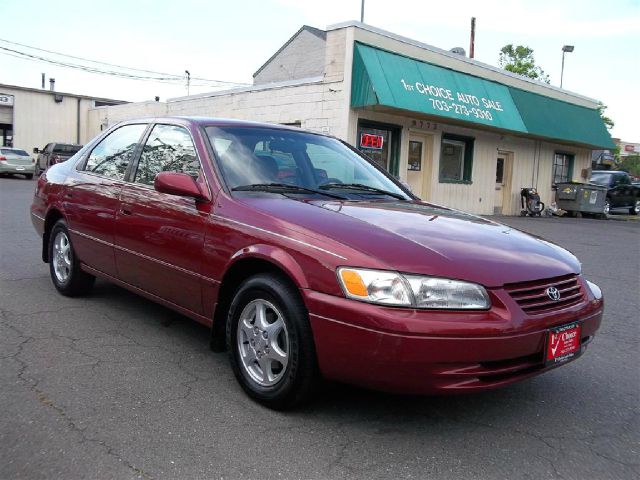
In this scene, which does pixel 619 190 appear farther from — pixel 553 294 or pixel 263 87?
pixel 553 294

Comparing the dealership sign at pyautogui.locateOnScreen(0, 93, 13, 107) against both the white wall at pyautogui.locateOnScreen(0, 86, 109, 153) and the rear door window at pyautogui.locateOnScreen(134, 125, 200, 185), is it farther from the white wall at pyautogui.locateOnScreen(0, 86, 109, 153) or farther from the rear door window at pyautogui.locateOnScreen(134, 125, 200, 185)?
the rear door window at pyautogui.locateOnScreen(134, 125, 200, 185)

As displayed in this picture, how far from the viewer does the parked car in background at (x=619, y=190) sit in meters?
25.1

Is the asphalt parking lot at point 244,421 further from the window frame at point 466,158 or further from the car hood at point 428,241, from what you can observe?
the window frame at point 466,158

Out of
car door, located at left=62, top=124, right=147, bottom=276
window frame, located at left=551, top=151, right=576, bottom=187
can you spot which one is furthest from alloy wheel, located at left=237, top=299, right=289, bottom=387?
window frame, located at left=551, top=151, right=576, bottom=187

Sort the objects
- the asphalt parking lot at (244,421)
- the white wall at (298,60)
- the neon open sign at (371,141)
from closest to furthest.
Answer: the asphalt parking lot at (244,421)
the neon open sign at (371,141)
the white wall at (298,60)

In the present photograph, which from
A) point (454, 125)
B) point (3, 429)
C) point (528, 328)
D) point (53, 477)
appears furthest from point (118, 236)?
point (454, 125)

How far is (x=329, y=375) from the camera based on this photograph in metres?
2.79

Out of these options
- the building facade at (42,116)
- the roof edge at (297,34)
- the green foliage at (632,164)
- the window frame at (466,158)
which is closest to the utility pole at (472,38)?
the roof edge at (297,34)

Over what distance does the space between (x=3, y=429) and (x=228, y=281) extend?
1308 mm

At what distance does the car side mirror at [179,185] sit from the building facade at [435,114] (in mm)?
10612

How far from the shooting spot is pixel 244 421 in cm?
296

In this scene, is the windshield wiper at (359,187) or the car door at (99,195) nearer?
the windshield wiper at (359,187)

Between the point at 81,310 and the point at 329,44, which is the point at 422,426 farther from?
the point at 329,44

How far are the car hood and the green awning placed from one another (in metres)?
10.6
